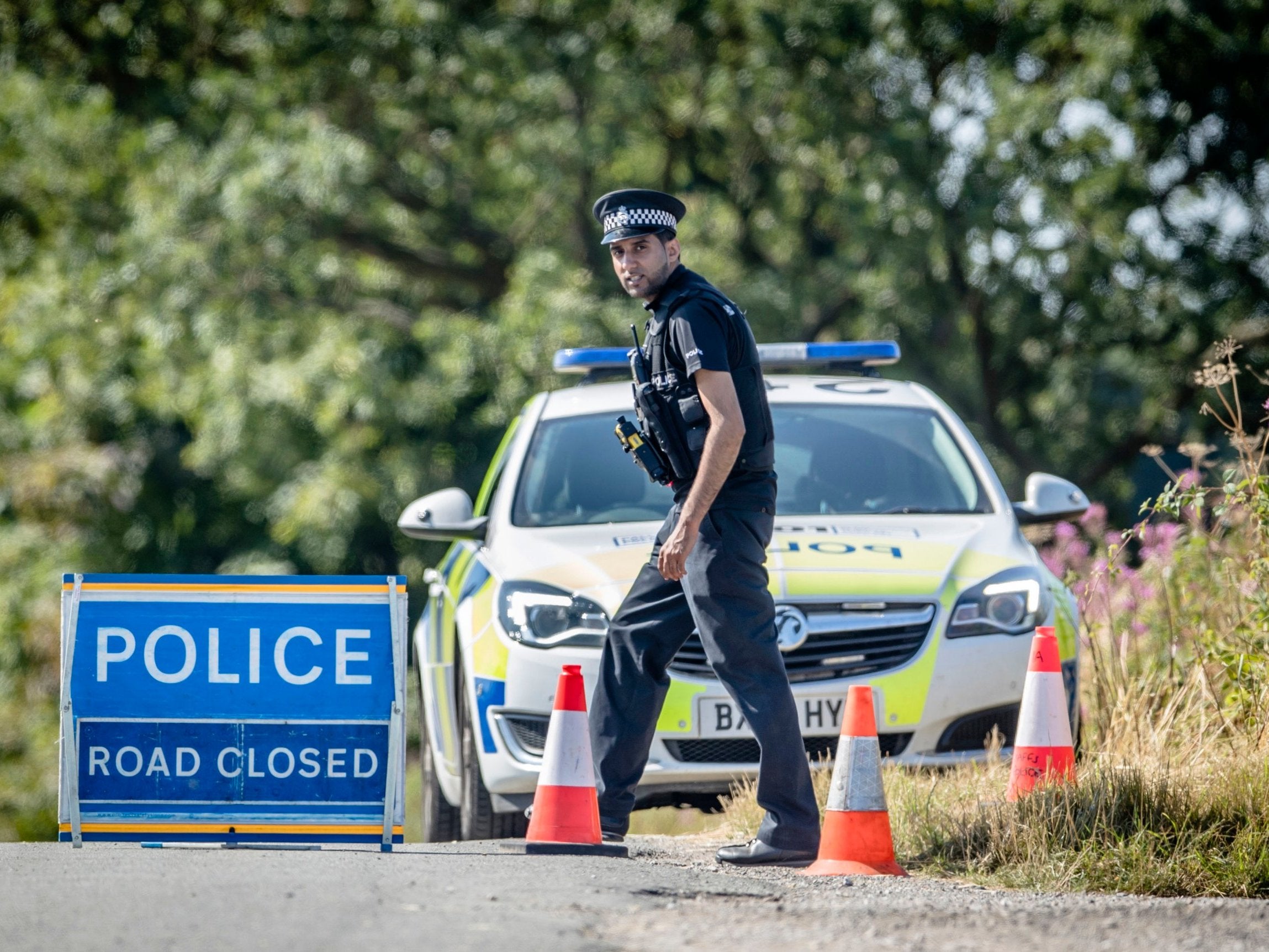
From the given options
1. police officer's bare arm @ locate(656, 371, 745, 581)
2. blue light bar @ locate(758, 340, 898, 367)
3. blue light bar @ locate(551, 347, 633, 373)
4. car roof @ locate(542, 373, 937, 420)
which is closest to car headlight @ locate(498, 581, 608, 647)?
police officer's bare arm @ locate(656, 371, 745, 581)

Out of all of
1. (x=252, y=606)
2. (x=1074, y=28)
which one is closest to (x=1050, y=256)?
(x=1074, y=28)

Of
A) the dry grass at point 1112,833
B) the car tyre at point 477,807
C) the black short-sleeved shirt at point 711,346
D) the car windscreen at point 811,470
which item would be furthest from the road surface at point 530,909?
the car windscreen at point 811,470

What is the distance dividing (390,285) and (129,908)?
13246 mm

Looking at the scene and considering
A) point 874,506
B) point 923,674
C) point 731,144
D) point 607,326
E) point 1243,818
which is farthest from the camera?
point 731,144

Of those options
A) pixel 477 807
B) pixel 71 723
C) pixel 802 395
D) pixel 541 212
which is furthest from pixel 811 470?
pixel 541 212

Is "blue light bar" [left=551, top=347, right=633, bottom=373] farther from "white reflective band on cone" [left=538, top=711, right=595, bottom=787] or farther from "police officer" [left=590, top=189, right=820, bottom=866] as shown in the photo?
"white reflective band on cone" [left=538, top=711, right=595, bottom=787]

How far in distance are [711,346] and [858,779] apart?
1.28m

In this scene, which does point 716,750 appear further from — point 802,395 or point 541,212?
point 541,212

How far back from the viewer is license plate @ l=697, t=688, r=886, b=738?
588 cm

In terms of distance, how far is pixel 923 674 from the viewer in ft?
19.6

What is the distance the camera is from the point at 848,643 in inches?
236

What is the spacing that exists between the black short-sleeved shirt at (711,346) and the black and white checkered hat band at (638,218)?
0.48 feet

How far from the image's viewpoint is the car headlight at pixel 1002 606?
6.09 m

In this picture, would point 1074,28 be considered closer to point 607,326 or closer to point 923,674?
point 607,326
